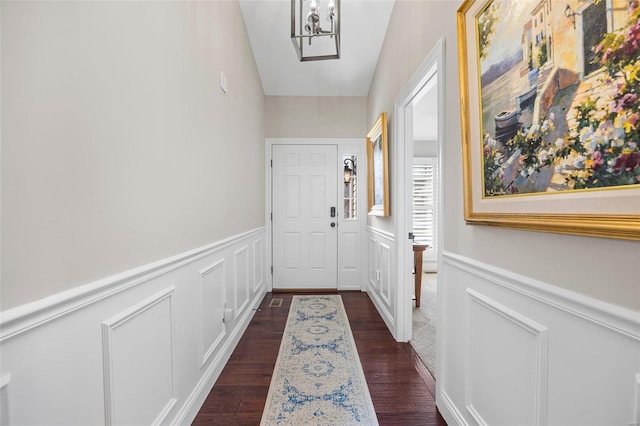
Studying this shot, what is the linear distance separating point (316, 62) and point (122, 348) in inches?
126

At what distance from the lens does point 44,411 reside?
0.71 metres

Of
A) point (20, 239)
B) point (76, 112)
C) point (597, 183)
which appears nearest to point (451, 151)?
point (597, 183)

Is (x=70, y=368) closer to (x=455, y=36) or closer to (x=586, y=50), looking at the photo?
(x=586, y=50)

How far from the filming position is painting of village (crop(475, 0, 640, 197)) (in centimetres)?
62

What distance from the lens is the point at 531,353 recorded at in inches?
36.0

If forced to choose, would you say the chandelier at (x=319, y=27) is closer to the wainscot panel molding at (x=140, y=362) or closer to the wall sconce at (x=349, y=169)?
the wall sconce at (x=349, y=169)

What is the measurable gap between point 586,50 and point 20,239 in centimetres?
141

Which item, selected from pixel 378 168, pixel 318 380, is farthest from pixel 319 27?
pixel 318 380

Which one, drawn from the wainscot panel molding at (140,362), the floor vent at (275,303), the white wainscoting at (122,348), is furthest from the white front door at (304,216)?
the wainscot panel molding at (140,362)

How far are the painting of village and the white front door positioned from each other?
271 centimetres

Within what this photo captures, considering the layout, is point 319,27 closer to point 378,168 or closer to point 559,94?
point 378,168

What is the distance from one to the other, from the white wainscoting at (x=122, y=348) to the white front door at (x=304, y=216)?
1837 mm

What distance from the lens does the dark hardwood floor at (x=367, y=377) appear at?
1.54 meters

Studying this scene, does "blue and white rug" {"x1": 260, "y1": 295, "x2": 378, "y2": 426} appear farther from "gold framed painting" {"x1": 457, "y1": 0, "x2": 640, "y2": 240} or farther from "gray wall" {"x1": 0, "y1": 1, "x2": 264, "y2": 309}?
"gold framed painting" {"x1": 457, "y1": 0, "x2": 640, "y2": 240}
